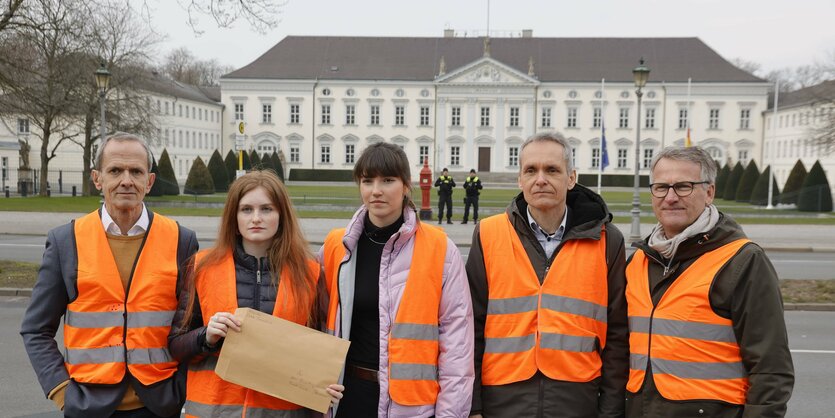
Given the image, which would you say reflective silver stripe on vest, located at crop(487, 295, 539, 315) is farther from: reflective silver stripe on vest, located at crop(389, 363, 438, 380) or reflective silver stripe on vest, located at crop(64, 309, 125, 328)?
reflective silver stripe on vest, located at crop(64, 309, 125, 328)

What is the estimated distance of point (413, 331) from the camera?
3236 millimetres

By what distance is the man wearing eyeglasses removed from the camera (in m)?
2.92

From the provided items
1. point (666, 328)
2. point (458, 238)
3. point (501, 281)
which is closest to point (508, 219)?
point (501, 281)

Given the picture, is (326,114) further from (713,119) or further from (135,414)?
(135,414)

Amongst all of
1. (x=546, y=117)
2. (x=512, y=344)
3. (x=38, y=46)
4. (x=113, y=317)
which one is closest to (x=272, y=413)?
(x=113, y=317)

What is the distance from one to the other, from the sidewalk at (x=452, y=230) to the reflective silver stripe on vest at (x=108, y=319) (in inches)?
614

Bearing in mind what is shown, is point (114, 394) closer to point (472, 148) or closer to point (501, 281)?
point (501, 281)

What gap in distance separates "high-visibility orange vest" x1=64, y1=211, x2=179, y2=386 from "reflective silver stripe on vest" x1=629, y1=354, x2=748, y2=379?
2.34m

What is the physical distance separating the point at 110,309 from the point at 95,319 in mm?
81

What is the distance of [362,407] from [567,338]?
41.6 inches

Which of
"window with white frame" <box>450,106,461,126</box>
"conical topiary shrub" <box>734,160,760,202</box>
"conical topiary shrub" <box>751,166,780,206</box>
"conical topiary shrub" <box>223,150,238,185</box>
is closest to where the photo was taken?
"conical topiary shrub" <box>751,166,780,206</box>

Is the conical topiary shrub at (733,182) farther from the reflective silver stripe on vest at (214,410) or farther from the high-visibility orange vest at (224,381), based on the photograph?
the reflective silver stripe on vest at (214,410)

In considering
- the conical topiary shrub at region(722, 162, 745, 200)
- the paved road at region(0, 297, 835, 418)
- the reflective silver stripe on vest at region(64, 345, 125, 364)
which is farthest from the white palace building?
the reflective silver stripe on vest at region(64, 345, 125, 364)

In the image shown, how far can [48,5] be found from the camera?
14.1 metres
